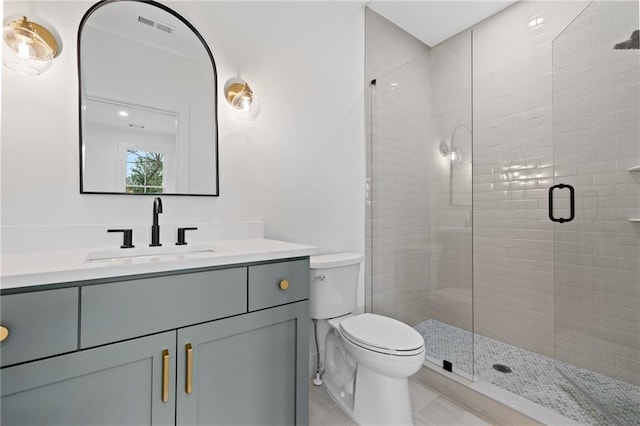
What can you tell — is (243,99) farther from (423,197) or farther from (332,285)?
(423,197)

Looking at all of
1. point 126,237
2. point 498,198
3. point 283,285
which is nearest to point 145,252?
point 126,237

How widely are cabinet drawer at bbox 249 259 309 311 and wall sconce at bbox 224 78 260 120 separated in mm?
890

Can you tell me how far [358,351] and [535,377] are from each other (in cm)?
123

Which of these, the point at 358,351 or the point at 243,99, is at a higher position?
the point at 243,99

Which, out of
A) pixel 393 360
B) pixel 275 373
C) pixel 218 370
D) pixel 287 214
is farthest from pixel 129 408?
pixel 287 214

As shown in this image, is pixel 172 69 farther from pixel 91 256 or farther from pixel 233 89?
pixel 91 256

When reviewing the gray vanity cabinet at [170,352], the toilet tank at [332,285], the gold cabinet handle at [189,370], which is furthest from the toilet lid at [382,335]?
the gold cabinet handle at [189,370]

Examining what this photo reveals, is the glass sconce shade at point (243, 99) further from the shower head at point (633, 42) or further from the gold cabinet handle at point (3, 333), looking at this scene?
the shower head at point (633, 42)

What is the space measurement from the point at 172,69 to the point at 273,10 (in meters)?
0.73

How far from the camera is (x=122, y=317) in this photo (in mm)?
846

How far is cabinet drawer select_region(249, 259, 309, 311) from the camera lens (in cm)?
111

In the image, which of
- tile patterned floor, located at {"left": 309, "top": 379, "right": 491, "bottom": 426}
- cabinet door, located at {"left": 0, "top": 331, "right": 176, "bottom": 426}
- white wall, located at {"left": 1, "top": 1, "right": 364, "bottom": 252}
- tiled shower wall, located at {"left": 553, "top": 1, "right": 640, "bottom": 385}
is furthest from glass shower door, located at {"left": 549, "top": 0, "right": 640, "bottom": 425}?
cabinet door, located at {"left": 0, "top": 331, "right": 176, "bottom": 426}

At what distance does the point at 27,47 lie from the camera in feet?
3.61

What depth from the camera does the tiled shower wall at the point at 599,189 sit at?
1.46m
